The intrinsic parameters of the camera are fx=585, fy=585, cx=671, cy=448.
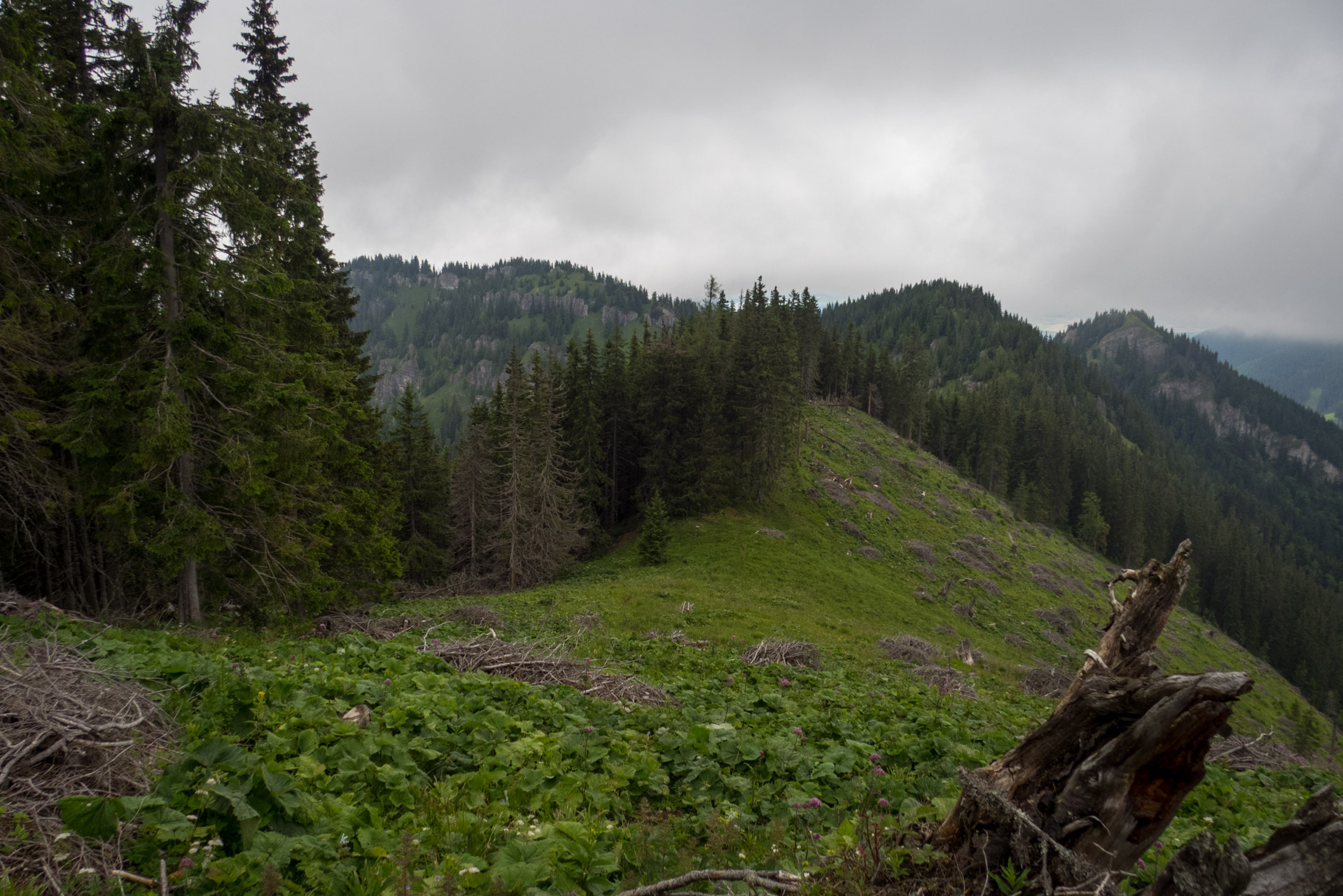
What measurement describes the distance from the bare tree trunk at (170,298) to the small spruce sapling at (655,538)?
73.1 feet

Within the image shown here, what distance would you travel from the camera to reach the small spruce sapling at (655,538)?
105 ft

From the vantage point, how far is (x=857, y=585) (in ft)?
105

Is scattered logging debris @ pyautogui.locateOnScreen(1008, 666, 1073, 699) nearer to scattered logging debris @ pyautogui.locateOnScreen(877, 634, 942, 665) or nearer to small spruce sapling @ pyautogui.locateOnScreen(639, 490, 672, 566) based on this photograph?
scattered logging debris @ pyautogui.locateOnScreen(877, 634, 942, 665)

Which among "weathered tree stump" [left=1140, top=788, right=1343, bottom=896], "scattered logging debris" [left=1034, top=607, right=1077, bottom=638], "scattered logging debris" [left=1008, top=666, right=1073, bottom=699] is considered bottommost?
"scattered logging debris" [left=1034, top=607, right=1077, bottom=638]

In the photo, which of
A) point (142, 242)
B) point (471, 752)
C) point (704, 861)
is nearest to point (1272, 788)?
point (704, 861)

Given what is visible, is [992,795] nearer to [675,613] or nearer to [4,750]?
[4,750]

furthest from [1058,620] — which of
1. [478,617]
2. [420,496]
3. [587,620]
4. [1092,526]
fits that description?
[1092,526]

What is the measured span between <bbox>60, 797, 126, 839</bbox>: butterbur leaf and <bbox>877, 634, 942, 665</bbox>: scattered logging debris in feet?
55.0

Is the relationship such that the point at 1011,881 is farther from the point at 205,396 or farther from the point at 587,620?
the point at 587,620

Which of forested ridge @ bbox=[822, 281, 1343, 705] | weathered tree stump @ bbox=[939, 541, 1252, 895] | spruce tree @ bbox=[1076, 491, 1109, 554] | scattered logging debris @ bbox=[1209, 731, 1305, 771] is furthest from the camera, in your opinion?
forested ridge @ bbox=[822, 281, 1343, 705]

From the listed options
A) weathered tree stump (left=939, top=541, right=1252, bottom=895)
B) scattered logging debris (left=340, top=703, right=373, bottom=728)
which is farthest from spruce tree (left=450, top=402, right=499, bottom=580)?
weathered tree stump (left=939, top=541, right=1252, bottom=895)

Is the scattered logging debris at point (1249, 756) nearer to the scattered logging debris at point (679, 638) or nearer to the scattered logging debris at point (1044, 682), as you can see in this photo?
the scattered logging debris at point (1044, 682)

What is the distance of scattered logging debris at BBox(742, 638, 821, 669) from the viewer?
1288 cm

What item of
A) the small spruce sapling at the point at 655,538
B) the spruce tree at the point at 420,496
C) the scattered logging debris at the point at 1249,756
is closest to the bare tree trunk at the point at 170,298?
the scattered logging debris at the point at 1249,756
